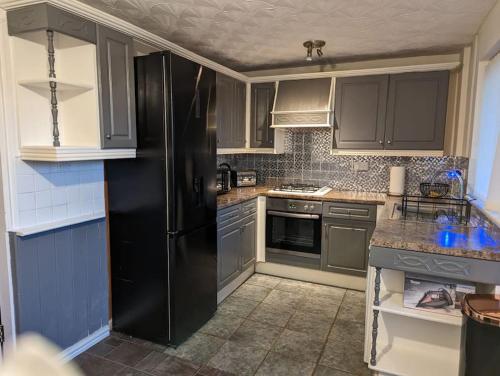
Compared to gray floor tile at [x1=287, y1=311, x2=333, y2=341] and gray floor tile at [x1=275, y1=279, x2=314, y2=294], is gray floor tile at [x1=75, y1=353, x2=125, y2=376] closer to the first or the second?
gray floor tile at [x1=287, y1=311, x2=333, y2=341]

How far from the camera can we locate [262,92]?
151 inches

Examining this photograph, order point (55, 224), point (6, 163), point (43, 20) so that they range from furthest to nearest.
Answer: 1. point (55, 224)
2. point (6, 163)
3. point (43, 20)

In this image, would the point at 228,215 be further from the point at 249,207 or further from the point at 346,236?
the point at 346,236

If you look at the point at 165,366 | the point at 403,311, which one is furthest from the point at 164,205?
the point at 403,311

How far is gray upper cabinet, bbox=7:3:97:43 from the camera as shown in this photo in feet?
5.70

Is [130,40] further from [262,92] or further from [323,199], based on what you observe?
[323,199]

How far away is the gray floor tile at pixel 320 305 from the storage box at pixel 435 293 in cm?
118

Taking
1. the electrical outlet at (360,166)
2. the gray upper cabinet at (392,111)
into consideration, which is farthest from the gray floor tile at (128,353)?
the electrical outlet at (360,166)

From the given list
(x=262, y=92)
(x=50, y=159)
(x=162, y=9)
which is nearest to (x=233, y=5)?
(x=162, y=9)

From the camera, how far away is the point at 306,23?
2449 mm

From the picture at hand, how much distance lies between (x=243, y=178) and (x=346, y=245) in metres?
1.43

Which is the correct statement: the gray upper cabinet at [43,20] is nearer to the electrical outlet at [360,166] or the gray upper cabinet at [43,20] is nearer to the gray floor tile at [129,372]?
the gray floor tile at [129,372]

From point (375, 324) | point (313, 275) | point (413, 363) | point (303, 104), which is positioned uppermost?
point (303, 104)

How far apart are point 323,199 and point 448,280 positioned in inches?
64.6
